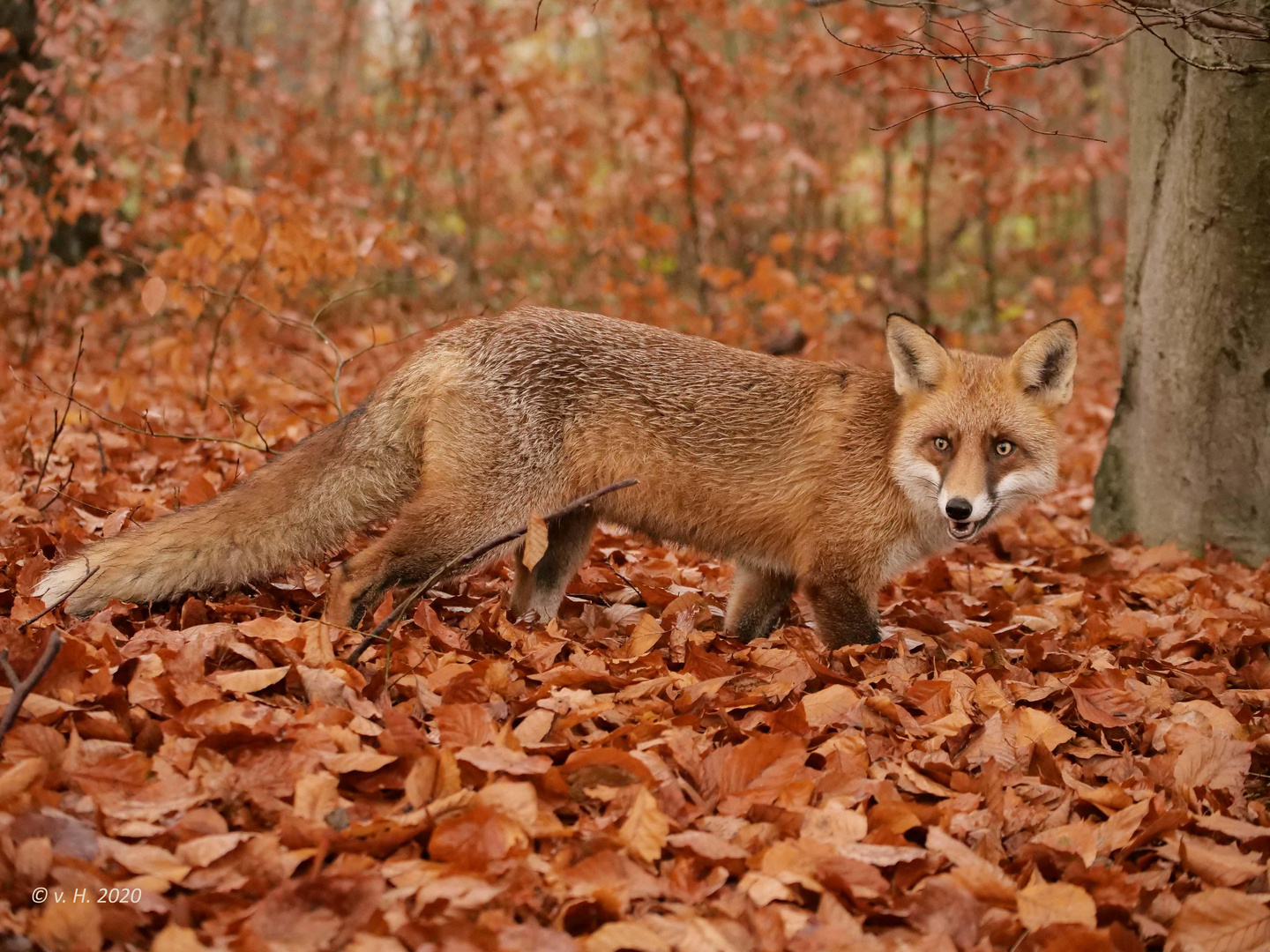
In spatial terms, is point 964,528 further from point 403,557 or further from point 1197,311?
point 1197,311

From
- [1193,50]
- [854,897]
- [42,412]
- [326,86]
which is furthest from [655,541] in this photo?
[326,86]

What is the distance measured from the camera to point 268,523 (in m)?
3.79

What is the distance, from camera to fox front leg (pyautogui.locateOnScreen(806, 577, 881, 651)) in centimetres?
418

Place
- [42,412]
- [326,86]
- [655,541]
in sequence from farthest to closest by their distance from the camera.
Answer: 1. [326,86]
2. [42,412]
3. [655,541]

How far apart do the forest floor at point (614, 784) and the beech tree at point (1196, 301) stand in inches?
49.9

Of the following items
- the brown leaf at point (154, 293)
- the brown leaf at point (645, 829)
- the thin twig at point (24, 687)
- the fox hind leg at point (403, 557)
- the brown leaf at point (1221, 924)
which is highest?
the brown leaf at point (154, 293)

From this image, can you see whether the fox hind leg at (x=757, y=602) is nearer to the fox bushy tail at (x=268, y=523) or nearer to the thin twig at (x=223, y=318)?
the fox bushy tail at (x=268, y=523)

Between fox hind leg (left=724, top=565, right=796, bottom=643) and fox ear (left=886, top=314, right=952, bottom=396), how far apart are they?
3.27 feet

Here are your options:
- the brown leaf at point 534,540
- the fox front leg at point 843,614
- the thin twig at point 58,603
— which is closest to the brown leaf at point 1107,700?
the fox front leg at point 843,614

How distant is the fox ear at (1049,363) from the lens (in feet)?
13.8

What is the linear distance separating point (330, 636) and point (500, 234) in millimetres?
10861

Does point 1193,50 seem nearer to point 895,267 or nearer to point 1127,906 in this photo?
point 1127,906

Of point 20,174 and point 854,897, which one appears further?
point 20,174

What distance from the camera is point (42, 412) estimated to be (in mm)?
6645
